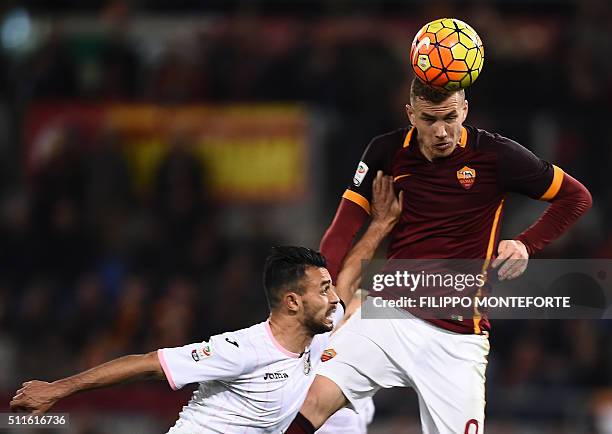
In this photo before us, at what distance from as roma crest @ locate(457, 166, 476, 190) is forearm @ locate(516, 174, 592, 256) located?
17.1 inches

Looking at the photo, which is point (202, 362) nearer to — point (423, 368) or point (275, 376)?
point (275, 376)

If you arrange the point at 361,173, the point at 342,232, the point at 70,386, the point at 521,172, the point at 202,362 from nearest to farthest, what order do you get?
the point at 70,386 < the point at 202,362 < the point at 521,172 < the point at 361,173 < the point at 342,232

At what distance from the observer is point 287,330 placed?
6.06 meters

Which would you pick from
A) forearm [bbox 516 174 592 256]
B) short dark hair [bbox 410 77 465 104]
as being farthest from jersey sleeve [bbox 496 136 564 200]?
short dark hair [bbox 410 77 465 104]

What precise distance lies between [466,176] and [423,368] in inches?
39.3

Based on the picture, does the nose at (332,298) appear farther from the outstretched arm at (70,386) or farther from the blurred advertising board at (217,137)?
the blurred advertising board at (217,137)

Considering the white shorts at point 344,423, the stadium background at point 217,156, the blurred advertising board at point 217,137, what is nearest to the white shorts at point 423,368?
the white shorts at point 344,423

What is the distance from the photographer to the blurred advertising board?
11.5 metres

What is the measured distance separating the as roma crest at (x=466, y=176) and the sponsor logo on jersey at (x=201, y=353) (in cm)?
152

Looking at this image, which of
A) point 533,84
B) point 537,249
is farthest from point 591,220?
point 537,249

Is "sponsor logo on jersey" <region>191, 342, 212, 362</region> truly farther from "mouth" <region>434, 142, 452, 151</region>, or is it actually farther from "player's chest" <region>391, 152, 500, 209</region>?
"mouth" <region>434, 142, 452, 151</region>

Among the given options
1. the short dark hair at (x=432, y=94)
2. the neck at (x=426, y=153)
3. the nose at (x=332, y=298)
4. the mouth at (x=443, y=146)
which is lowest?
the nose at (x=332, y=298)

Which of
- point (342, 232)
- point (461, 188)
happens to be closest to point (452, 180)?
point (461, 188)

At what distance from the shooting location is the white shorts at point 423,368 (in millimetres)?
6293
